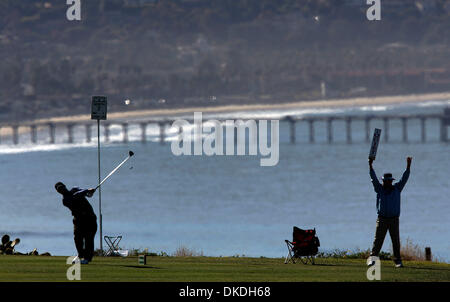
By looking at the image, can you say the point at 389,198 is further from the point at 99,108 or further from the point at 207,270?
the point at 99,108

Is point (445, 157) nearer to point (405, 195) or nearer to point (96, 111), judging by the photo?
point (405, 195)

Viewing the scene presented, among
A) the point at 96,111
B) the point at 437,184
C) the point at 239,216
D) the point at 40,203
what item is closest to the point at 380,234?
the point at 96,111

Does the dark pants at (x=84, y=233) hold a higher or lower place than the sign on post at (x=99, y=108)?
lower

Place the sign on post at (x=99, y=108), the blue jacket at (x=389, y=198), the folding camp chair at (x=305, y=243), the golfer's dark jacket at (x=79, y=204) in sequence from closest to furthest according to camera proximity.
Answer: the golfer's dark jacket at (x=79, y=204), the blue jacket at (x=389, y=198), the folding camp chair at (x=305, y=243), the sign on post at (x=99, y=108)

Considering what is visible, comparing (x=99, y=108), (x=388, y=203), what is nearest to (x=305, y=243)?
(x=388, y=203)

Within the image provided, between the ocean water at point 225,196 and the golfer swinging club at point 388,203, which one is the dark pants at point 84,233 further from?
the ocean water at point 225,196

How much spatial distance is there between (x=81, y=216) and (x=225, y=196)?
89.2m

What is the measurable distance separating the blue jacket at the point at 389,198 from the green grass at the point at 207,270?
982mm

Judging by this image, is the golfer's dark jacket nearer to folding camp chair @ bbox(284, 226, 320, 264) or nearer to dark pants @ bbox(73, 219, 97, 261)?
dark pants @ bbox(73, 219, 97, 261)

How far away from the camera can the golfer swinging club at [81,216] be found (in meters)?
18.1

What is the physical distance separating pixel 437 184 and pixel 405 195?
543 inches

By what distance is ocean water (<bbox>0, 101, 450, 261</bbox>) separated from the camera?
67.5 meters

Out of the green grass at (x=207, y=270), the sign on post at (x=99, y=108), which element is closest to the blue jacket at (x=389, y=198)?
the green grass at (x=207, y=270)

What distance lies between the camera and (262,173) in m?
139
